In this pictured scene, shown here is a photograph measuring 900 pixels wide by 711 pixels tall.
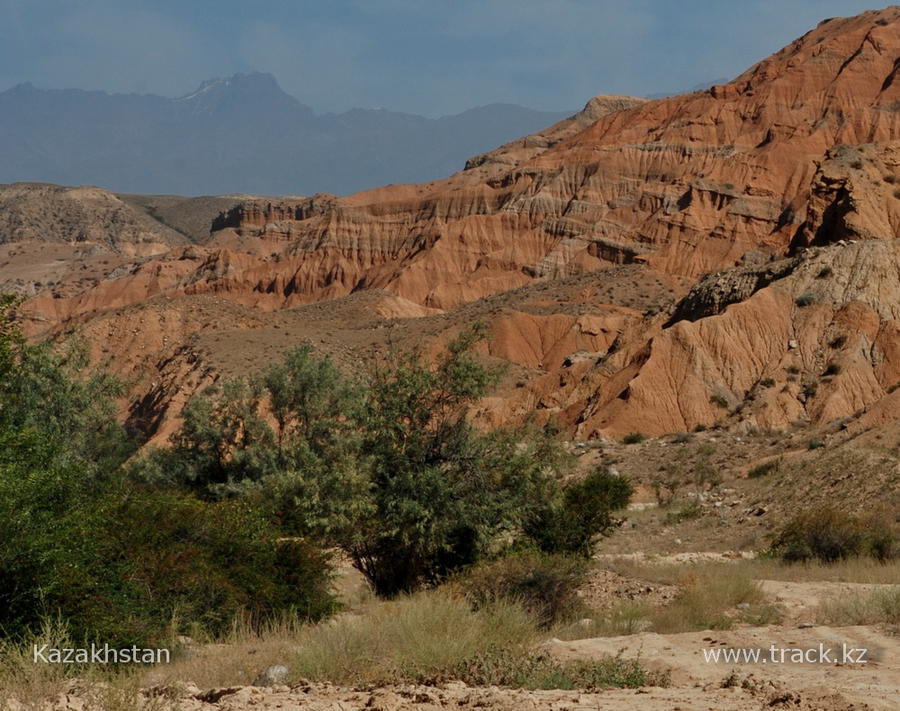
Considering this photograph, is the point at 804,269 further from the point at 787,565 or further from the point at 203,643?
the point at 203,643

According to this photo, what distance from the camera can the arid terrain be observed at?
10.7 meters

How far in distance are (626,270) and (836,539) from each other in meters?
67.0

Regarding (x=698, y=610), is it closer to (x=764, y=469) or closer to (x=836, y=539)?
(x=836, y=539)

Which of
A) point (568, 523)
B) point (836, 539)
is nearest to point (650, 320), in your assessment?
point (836, 539)

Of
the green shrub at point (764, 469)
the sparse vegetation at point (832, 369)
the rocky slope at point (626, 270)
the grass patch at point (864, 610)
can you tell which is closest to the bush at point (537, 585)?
the grass patch at point (864, 610)

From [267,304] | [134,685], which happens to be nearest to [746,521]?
[134,685]

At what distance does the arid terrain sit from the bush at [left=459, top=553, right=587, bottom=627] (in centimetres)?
47

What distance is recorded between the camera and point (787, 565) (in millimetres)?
18250

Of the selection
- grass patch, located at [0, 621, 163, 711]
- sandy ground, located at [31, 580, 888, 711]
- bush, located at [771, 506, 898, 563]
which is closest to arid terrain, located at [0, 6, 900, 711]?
sandy ground, located at [31, 580, 888, 711]

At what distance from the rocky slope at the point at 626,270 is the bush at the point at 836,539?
906cm

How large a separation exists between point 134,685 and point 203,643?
12.4ft

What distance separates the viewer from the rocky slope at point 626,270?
4362 cm

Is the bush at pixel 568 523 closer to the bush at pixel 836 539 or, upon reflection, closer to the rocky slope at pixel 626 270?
the bush at pixel 836 539

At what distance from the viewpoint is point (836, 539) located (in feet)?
61.7
